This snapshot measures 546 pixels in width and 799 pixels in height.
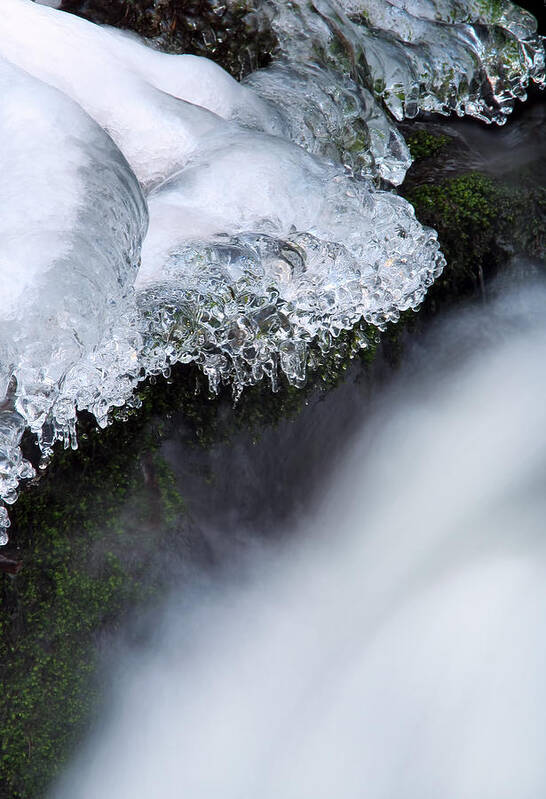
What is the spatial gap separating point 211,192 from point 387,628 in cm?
183

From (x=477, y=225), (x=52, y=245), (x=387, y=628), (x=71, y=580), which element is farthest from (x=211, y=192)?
(x=387, y=628)

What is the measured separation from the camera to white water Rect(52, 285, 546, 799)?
3.00m

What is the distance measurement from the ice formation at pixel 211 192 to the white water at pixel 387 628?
1.85 feet

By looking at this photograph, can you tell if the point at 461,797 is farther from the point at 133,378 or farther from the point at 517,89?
the point at 517,89

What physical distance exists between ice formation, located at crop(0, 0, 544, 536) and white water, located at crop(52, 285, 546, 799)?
564 mm

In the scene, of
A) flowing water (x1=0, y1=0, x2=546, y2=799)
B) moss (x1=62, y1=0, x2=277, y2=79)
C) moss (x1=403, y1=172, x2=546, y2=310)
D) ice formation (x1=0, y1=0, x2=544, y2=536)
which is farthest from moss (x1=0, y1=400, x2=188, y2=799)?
moss (x1=62, y1=0, x2=277, y2=79)

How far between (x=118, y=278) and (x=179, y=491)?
52.6 inches

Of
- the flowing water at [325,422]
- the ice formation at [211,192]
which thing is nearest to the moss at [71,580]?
the flowing water at [325,422]

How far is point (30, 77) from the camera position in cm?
241

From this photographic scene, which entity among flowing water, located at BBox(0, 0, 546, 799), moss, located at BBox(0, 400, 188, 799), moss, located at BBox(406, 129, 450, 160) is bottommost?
moss, located at BBox(0, 400, 188, 799)

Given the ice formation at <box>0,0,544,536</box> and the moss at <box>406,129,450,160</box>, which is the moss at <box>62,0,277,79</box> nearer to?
the ice formation at <box>0,0,544,536</box>

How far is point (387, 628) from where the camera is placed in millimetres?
3230

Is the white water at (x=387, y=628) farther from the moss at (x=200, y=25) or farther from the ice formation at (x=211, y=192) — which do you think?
the moss at (x=200, y=25)

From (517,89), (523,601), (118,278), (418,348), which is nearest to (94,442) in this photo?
(118,278)
